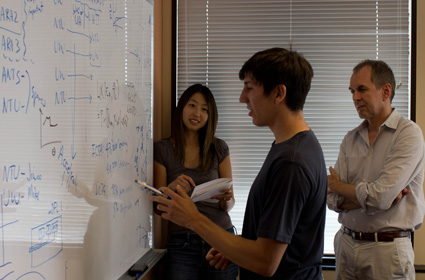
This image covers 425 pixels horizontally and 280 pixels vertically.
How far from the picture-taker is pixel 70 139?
1.28m

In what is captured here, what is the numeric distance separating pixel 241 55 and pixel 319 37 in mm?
578

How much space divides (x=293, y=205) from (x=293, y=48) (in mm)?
1890

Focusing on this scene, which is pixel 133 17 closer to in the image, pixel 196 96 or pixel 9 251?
pixel 196 96

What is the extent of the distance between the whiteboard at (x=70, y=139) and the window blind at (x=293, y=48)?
90 centimetres

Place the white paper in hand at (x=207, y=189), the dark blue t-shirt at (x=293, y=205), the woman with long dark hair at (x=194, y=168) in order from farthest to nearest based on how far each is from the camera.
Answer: the woman with long dark hair at (x=194, y=168) → the white paper in hand at (x=207, y=189) → the dark blue t-shirt at (x=293, y=205)

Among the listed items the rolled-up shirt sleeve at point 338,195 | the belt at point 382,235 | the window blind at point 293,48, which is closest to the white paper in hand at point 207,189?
the rolled-up shirt sleeve at point 338,195

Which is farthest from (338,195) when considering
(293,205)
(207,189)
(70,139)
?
(70,139)

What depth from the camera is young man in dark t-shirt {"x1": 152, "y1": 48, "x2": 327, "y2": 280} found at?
1.19m

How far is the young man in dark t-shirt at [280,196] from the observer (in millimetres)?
1193

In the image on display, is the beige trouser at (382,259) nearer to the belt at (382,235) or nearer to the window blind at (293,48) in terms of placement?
the belt at (382,235)

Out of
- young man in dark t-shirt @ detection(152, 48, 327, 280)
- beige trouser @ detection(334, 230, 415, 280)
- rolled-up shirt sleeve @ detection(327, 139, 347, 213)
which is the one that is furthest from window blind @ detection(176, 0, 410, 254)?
young man in dark t-shirt @ detection(152, 48, 327, 280)

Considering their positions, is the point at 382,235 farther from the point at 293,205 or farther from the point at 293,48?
the point at 293,48

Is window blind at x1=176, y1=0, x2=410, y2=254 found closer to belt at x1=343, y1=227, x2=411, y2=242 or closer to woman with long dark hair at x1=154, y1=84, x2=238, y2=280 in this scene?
woman with long dark hair at x1=154, y1=84, x2=238, y2=280

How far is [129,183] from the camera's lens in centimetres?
186
